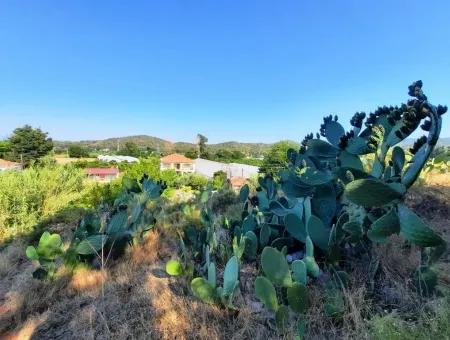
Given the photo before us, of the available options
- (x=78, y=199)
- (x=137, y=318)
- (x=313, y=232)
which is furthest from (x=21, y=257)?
(x=78, y=199)

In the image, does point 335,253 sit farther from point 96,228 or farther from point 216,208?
point 216,208

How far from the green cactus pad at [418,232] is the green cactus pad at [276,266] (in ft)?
1.72

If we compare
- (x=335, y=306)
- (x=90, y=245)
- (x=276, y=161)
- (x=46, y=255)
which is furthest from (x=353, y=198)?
(x=276, y=161)

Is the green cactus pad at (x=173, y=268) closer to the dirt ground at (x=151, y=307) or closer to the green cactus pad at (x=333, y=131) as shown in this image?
the dirt ground at (x=151, y=307)

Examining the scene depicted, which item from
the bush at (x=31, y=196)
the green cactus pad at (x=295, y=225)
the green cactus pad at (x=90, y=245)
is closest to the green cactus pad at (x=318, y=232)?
the green cactus pad at (x=295, y=225)

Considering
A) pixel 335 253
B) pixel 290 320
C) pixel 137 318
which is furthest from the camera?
pixel 335 253

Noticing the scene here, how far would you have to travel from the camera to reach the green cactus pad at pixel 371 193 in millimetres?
1430

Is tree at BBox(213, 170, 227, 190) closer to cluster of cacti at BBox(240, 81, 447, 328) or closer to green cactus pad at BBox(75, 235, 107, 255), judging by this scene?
green cactus pad at BBox(75, 235, 107, 255)

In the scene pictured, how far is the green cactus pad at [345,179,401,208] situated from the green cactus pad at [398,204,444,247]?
10 centimetres

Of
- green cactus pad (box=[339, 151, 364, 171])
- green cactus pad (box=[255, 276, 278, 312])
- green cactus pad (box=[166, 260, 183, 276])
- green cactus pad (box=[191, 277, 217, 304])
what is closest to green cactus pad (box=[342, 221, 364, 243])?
green cactus pad (box=[339, 151, 364, 171])

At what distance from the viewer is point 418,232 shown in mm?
1354

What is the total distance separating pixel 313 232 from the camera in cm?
184

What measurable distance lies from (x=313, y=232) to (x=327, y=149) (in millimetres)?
503

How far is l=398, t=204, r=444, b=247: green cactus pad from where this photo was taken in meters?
1.33
